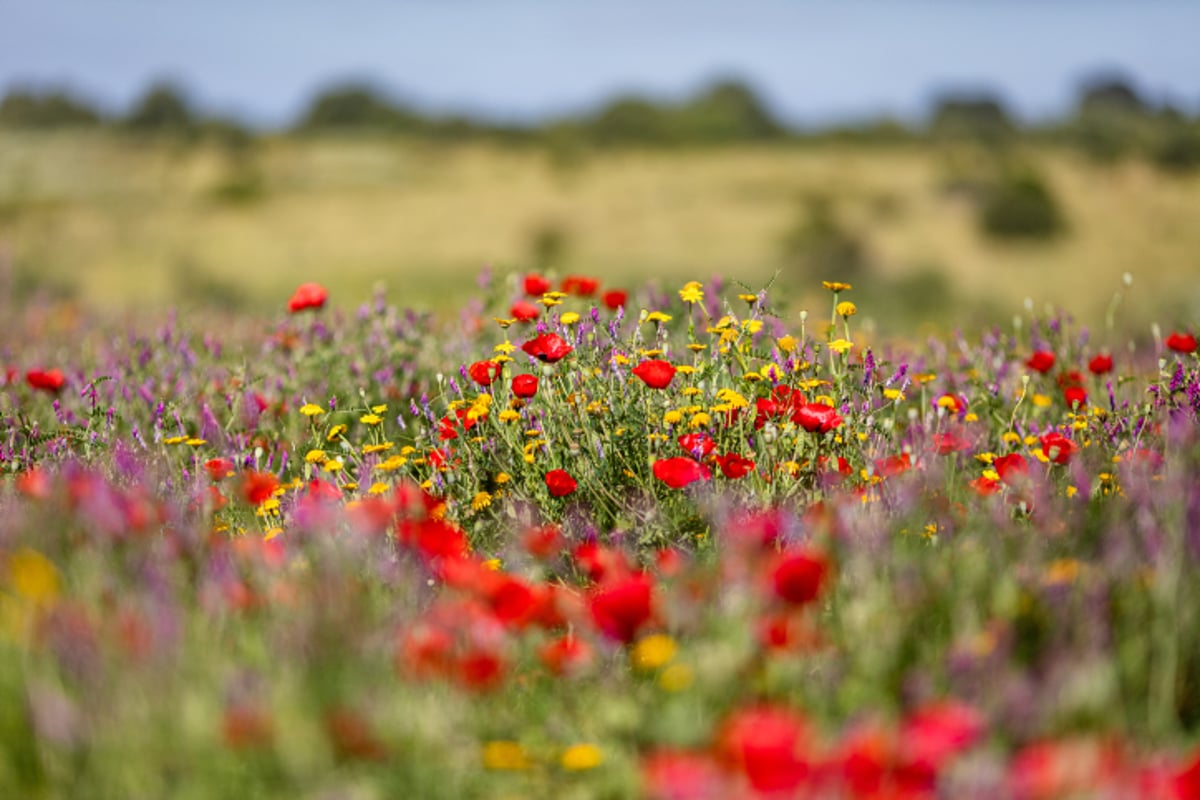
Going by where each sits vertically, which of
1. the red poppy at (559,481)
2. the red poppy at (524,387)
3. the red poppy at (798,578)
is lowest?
the red poppy at (559,481)

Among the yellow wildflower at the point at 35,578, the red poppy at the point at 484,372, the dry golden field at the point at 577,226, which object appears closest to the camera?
the yellow wildflower at the point at 35,578

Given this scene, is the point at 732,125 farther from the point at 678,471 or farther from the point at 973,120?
the point at 678,471

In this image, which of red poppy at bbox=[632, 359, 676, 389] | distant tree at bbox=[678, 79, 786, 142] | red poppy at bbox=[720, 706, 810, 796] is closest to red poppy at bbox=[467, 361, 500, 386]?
red poppy at bbox=[632, 359, 676, 389]

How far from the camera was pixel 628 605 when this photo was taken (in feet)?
6.27

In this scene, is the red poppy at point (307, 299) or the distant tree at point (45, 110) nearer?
the red poppy at point (307, 299)

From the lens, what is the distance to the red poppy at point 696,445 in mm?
3102

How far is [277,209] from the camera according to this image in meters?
22.8

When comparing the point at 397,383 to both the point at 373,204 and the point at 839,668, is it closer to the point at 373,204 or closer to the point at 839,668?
the point at 839,668

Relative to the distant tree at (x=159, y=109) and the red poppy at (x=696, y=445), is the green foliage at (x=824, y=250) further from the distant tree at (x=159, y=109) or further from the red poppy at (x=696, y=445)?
the distant tree at (x=159, y=109)

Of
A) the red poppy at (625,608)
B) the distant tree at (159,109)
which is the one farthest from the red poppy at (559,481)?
the distant tree at (159,109)

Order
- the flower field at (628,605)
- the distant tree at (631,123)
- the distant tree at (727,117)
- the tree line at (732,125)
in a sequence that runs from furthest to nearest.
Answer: the distant tree at (727,117) < the distant tree at (631,123) < the tree line at (732,125) < the flower field at (628,605)

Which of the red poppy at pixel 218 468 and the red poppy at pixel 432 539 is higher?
the red poppy at pixel 432 539

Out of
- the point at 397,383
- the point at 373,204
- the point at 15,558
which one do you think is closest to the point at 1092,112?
the point at 373,204

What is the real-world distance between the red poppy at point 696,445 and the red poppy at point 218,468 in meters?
1.51
